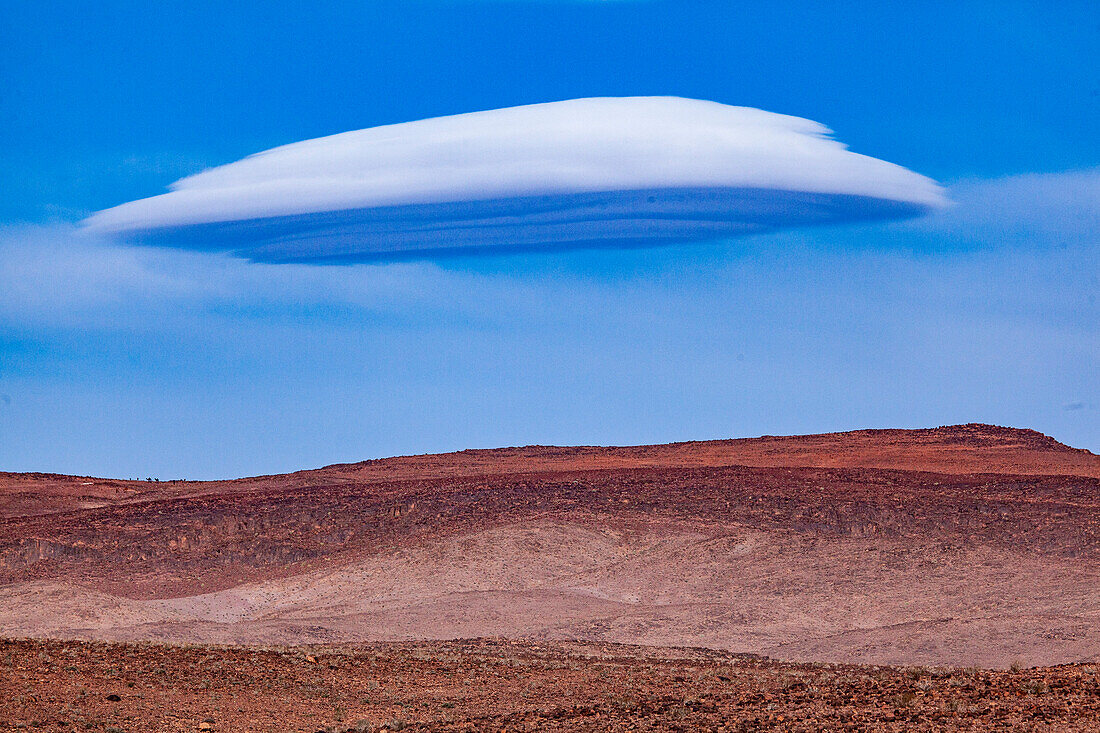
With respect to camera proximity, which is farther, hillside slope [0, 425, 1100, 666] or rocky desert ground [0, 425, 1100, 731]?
hillside slope [0, 425, 1100, 666]

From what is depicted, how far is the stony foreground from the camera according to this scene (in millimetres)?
14547

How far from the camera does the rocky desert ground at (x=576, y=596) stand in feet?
56.0

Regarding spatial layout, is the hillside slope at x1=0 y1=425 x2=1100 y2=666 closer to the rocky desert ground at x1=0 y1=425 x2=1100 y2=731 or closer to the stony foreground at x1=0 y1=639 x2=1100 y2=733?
the rocky desert ground at x1=0 y1=425 x2=1100 y2=731

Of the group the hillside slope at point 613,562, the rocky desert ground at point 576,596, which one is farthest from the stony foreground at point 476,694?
the hillside slope at point 613,562

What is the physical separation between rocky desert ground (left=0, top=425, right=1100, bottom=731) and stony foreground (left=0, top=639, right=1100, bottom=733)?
80 millimetres

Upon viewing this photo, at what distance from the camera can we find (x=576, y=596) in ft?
120

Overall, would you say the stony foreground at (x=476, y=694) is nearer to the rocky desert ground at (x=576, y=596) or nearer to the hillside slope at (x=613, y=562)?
the rocky desert ground at (x=576, y=596)

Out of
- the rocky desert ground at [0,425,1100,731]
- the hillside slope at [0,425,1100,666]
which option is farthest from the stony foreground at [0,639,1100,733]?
the hillside slope at [0,425,1100,666]

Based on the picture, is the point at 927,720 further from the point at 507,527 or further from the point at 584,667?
the point at 507,527

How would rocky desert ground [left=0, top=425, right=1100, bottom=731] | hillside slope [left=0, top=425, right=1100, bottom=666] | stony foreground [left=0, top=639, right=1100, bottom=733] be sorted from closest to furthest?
1. stony foreground [left=0, top=639, right=1100, bottom=733]
2. rocky desert ground [left=0, top=425, right=1100, bottom=731]
3. hillside slope [left=0, top=425, right=1100, bottom=666]

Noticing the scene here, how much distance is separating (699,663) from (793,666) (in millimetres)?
2045

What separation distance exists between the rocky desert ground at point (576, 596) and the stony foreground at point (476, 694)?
80 mm

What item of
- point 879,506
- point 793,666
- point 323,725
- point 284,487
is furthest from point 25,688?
point 284,487

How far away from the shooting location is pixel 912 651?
95.7ft
